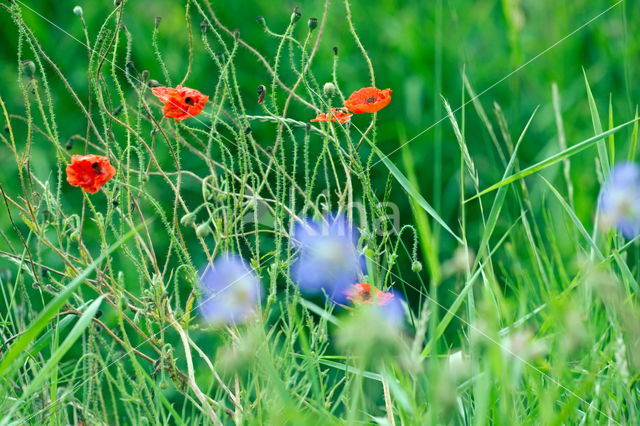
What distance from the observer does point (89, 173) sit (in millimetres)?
759

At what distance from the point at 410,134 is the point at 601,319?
79cm

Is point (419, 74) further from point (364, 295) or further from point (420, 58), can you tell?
point (364, 295)

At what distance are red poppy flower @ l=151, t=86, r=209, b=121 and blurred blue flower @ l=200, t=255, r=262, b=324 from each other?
142mm

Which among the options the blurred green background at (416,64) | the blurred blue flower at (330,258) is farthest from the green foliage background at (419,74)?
the blurred blue flower at (330,258)

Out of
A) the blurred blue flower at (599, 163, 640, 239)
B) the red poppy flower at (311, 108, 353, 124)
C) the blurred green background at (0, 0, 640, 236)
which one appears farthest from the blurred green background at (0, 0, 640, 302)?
the blurred blue flower at (599, 163, 640, 239)

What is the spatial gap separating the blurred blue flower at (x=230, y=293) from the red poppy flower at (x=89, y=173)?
133mm

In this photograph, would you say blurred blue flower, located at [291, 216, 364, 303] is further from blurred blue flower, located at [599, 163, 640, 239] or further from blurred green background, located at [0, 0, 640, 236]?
blurred green background, located at [0, 0, 640, 236]

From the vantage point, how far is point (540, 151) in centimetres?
Result: 183

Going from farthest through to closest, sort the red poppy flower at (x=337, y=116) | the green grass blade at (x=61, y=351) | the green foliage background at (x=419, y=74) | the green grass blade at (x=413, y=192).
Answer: the green foliage background at (x=419, y=74)
the red poppy flower at (x=337, y=116)
the green grass blade at (x=413, y=192)
the green grass blade at (x=61, y=351)

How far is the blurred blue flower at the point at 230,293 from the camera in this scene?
696 mm

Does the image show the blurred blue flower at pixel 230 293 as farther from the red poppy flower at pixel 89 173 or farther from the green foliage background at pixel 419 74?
the green foliage background at pixel 419 74

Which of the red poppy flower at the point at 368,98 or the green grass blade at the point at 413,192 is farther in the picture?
the red poppy flower at the point at 368,98

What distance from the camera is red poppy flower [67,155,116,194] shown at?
2.48 feet

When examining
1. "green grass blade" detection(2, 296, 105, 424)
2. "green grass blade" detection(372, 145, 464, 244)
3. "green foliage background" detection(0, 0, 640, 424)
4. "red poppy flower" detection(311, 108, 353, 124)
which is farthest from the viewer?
"green foliage background" detection(0, 0, 640, 424)
